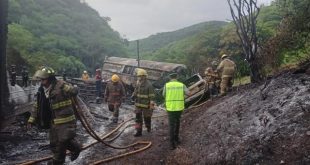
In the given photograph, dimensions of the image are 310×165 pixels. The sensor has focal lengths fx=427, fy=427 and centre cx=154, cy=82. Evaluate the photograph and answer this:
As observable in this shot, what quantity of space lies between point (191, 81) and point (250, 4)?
6026 millimetres

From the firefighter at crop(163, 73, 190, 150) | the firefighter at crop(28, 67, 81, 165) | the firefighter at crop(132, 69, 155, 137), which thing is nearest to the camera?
the firefighter at crop(28, 67, 81, 165)

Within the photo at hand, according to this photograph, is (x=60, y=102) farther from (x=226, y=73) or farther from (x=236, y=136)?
(x=226, y=73)

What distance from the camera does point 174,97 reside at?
31.2ft

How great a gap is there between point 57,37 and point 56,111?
46.8 m

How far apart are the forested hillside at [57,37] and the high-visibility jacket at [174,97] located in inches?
809

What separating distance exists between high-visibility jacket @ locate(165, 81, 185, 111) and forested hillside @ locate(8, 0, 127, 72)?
67.4 ft

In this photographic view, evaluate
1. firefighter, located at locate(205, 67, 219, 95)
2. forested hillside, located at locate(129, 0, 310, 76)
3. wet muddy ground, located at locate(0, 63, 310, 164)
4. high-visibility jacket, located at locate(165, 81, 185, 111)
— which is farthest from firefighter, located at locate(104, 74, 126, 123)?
high-visibility jacket, located at locate(165, 81, 185, 111)

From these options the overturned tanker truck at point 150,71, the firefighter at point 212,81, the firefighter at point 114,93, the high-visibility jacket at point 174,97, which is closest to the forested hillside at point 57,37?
the overturned tanker truck at point 150,71

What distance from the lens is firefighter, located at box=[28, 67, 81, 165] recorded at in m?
7.15

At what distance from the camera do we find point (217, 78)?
14.9m

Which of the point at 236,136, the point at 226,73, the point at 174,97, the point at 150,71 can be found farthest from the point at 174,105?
the point at 150,71

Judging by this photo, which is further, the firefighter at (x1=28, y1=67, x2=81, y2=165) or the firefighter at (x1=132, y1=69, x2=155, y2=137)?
the firefighter at (x1=132, y1=69, x2=155, y2=137)

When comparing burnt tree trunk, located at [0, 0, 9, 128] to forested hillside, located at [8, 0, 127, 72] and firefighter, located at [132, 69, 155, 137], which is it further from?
forested hillside, located at [8, 0, 127, 72]

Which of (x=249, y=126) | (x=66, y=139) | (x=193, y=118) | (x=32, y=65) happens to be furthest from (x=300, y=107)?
(x=32, y=65)
